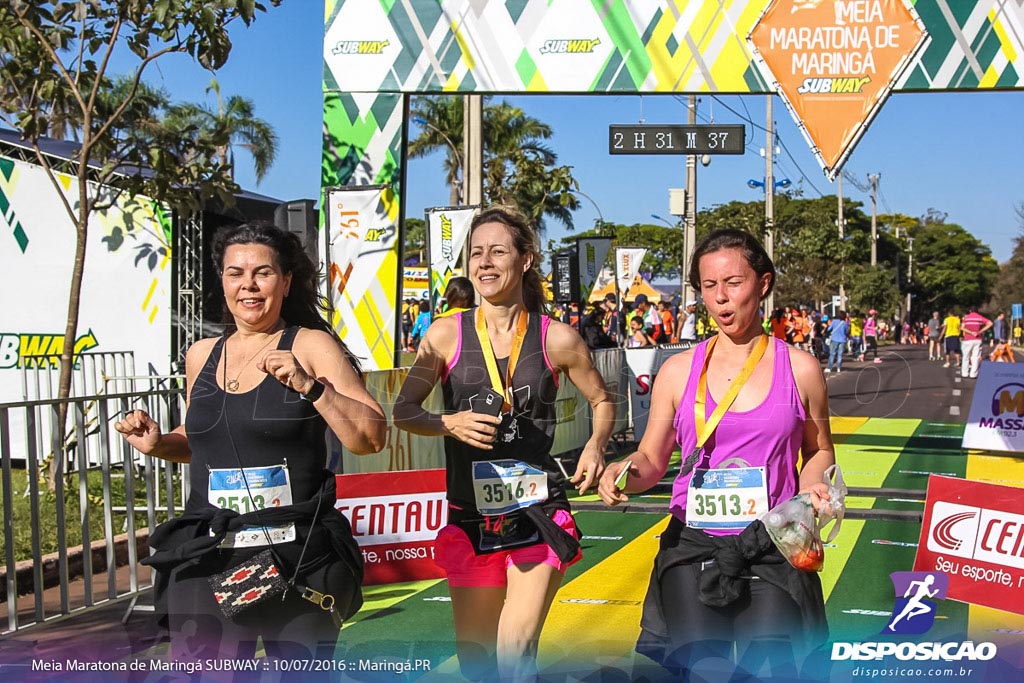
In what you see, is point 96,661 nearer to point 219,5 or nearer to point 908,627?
point 908,627

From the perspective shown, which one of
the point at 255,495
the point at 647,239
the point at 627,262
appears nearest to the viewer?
the point at 255,495

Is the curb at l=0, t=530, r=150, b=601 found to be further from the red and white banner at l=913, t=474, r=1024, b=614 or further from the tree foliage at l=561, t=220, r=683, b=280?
the tree foliage at l=561, t=220, r=683, b=280

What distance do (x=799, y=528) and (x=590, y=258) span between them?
40.0 feet

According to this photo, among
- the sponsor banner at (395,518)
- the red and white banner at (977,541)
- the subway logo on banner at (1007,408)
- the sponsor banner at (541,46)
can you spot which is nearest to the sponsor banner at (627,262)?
the subway logo on banner at (1007,408)

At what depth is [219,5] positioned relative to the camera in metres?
8.48

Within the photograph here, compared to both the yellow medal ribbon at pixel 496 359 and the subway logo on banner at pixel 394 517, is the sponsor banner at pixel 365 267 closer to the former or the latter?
the subway logo on banner at pixel 394 517

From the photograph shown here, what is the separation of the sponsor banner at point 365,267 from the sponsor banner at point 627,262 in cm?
879

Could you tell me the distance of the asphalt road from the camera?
4969mm

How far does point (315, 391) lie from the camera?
3.21m

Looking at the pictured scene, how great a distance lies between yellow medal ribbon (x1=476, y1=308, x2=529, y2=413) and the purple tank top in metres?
0.65

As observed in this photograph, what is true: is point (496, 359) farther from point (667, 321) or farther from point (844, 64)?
point (667, 321)

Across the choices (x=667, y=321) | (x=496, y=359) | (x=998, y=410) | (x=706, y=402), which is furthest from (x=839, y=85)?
(x=667, y=321)

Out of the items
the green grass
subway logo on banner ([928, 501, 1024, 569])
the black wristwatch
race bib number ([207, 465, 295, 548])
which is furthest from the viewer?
the green grass

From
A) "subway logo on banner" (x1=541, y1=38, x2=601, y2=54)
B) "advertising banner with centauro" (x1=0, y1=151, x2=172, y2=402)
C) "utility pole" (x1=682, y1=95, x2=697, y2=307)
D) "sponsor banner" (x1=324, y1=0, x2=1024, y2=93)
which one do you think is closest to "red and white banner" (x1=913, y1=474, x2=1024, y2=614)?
"utility pole" (x1=682, y1=95, x2=697, y2=307)
